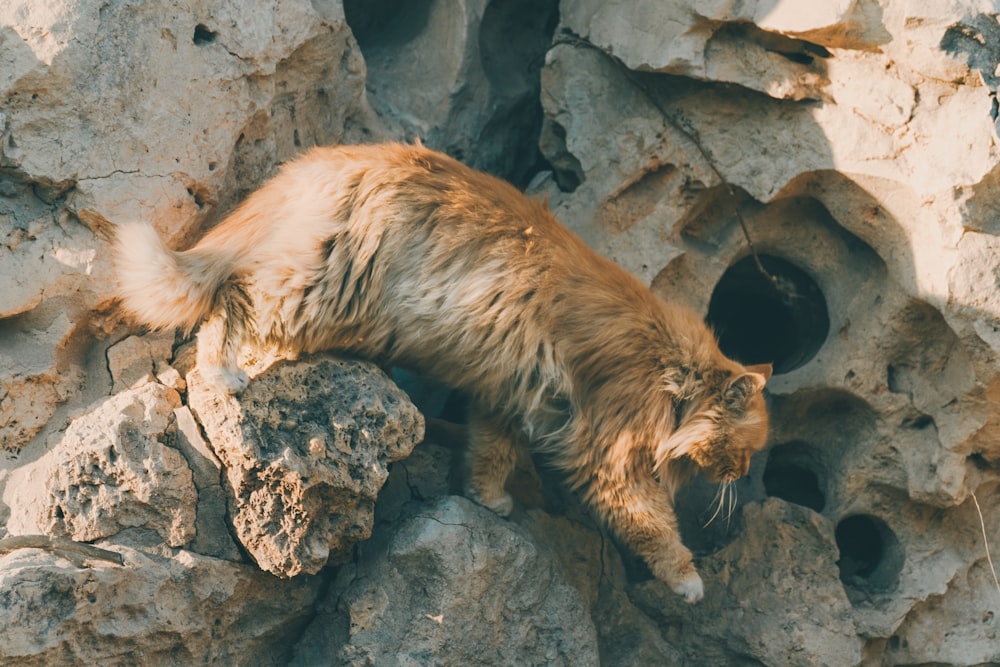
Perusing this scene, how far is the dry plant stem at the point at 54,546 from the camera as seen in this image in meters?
3.98

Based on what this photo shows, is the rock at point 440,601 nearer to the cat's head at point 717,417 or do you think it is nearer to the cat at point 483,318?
the cat at point 483,318

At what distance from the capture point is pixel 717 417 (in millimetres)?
5000

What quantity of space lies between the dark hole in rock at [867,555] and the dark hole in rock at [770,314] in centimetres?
90

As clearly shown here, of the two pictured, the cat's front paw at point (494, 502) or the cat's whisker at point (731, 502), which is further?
the cat's whisker at point (731, 502)

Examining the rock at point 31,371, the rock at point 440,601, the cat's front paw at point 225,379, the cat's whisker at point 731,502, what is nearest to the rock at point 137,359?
the rock at point 31,371

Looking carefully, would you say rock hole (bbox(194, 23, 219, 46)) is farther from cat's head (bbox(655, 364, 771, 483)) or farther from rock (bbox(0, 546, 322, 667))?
cat's head (bbox(655, 364, 771, 483))

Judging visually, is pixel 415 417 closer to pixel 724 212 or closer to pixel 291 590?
pixel 291 590

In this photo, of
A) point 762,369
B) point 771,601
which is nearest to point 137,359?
point 762,369

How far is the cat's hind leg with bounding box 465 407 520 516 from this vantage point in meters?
4.88

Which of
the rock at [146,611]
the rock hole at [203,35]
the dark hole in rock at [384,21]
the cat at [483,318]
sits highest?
the dark hole in rock at [384,21]

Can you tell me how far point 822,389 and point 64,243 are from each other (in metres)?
3.51

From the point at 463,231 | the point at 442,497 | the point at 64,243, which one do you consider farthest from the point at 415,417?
the point at 64,243

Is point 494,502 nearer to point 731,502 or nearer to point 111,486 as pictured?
point 731,502

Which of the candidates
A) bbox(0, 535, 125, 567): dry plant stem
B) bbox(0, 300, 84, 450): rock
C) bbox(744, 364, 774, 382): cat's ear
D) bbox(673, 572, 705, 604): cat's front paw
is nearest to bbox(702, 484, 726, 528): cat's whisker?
bbox(673, 572, 705, 604): cat's front paw
